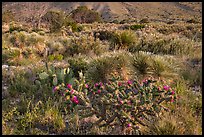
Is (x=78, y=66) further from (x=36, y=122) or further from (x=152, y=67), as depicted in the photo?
(x=36, y=122)

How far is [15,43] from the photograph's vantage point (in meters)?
13.0

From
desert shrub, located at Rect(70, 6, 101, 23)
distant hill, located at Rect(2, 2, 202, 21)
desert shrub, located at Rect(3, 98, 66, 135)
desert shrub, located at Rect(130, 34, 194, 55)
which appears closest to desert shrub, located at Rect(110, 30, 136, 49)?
desert shrub, located at Rect(130, 34, 194, 55)

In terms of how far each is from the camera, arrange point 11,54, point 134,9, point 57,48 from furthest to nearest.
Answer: point 134,9 → point 57,48 → point 11,54

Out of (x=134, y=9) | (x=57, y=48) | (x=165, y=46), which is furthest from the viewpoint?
(x=134, y=9)

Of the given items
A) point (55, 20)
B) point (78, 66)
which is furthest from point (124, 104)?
point (55, 20)

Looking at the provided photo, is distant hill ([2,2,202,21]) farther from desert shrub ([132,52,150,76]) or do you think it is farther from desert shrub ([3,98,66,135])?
desert shrub ([3,98,66,135])

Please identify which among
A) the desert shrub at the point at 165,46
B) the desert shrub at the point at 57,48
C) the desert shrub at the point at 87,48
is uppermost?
the desert shrub at the point at 165,46

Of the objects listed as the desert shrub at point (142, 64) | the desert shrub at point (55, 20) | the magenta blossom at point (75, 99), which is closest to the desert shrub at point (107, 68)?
the desert shrub at point (142, 64)

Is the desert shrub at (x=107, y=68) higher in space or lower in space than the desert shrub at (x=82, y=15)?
higher

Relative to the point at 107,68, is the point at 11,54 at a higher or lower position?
lower

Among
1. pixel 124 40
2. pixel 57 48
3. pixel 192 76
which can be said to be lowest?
pixel 57 48

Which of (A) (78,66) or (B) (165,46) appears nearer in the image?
(A) (78,66)

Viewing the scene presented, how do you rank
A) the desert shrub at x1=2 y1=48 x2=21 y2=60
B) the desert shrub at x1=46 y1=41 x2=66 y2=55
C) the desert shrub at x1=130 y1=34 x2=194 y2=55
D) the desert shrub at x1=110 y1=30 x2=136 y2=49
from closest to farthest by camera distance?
1. the desert shrub at x1=130 y1=34 x2=194 y2=55
2. the desert shrub at x1=2 y1=48 x2=21 y2=60
3. the desert shrub at x1=110 y1=30 x2=136 y2=49
4. the desert shrub at x1=46 y1=41 x2=66 y2=55

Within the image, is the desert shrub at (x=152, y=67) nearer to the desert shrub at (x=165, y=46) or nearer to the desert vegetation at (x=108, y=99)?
the desert vegetation at (x=108, y=99)
